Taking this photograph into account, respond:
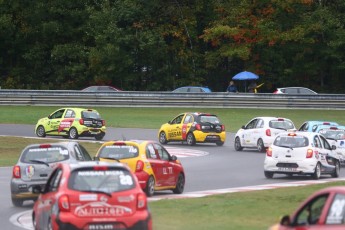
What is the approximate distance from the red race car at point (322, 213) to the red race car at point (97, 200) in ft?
11.9

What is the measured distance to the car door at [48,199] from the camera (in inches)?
605

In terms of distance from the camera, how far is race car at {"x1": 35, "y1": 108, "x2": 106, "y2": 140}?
48156 mm

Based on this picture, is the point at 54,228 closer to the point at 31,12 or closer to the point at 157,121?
the point at 157,121

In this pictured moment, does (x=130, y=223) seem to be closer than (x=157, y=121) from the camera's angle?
Yes

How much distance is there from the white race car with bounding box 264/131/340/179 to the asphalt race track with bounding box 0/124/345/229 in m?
0.34

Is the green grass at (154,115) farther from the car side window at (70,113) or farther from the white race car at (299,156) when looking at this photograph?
the white race car at (299,156)

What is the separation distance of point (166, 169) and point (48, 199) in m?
10.0

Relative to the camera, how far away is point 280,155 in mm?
30656

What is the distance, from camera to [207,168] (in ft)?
114

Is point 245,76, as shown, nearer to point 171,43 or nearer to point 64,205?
point 171,43

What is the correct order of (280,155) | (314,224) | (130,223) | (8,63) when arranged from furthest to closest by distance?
(8,63)
(280,155)
(130,223)
(314,224)

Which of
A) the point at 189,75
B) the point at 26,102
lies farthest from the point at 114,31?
the point at 26,102

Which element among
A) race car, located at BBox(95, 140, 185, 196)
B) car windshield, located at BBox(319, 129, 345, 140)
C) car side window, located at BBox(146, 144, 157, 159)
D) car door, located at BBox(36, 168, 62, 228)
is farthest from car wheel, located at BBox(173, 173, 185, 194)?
car windshield, located at BBox(319, 129, 345, 140)

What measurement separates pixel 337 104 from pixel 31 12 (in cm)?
2677
